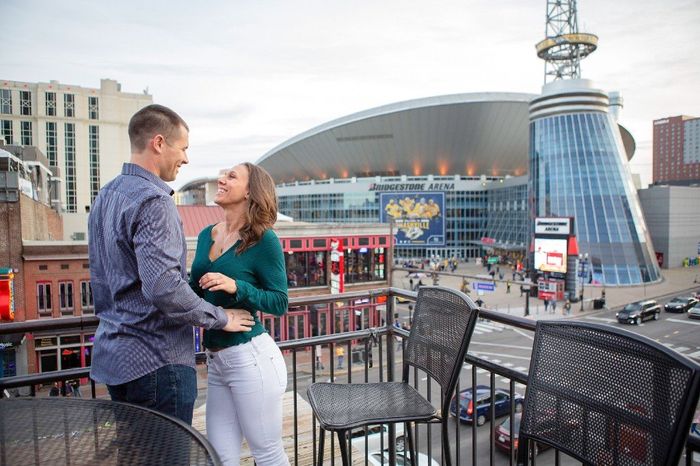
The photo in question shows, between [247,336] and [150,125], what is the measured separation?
1244 millimetres

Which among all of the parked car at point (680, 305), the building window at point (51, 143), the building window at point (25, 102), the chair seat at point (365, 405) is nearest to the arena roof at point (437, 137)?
the building window at point (51, 143)

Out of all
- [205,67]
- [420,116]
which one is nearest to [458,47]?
[420,116]

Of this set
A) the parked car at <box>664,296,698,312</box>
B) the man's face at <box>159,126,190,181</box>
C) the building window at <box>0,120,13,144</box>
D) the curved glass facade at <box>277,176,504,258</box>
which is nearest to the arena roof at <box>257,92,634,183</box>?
the curved glass facade at <box>277,176,504,258</box>

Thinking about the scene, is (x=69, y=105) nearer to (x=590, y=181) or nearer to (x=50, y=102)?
(x=50, y=102)

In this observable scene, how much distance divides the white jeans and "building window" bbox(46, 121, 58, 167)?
41336 millimetres

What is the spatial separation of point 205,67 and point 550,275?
106 feet

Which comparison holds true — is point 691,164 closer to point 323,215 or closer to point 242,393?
point 323,215

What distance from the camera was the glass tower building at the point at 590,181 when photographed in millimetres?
43375

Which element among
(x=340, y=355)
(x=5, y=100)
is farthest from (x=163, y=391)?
(x=5, y=100)

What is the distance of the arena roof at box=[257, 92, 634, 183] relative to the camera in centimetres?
7438

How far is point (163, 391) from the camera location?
2287mm

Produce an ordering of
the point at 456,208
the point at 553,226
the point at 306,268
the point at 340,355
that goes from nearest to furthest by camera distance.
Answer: the point at 340,355
the point at 306,268
the point at 553,226
the point at 456,208

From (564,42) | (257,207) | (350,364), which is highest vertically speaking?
(564,42)

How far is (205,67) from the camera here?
107 ft
